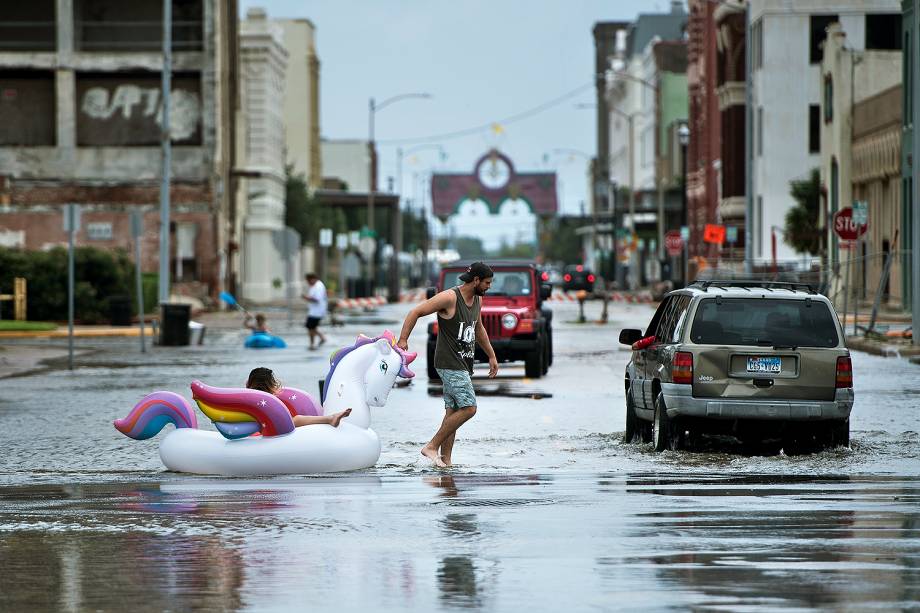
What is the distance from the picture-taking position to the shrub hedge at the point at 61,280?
48031 mm

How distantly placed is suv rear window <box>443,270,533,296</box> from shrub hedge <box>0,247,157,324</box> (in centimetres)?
2275

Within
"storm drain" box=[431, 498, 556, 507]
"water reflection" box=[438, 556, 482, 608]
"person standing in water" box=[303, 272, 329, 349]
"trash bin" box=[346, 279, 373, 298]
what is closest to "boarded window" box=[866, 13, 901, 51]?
"trash bin" box=[346, 279, 373, 298]

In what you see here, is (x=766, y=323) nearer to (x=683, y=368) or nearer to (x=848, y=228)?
(x=683, y=368)

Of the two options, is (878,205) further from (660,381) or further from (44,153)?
(660,381)

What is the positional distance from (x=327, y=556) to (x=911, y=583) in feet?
10.3

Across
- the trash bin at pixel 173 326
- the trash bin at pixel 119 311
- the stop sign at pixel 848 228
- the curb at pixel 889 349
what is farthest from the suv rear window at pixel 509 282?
the trash bin at pixel 119 311

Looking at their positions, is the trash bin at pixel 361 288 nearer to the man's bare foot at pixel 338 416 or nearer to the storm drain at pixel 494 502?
the man's bare foot at pixel 338 416

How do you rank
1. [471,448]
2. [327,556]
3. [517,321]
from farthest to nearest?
[517,321] → [471,448] → [327,556]

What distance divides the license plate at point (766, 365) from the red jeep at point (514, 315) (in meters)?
11.2

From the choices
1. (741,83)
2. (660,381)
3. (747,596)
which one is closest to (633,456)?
(660,381)

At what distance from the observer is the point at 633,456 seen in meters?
15.2

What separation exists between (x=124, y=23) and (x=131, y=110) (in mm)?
3859

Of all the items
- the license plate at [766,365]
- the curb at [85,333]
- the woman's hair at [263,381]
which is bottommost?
the curb at [85,333]

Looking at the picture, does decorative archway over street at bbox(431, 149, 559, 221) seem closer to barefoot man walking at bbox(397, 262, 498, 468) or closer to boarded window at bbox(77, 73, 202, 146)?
boarded window at bbox(77, 73, 202, 146)
